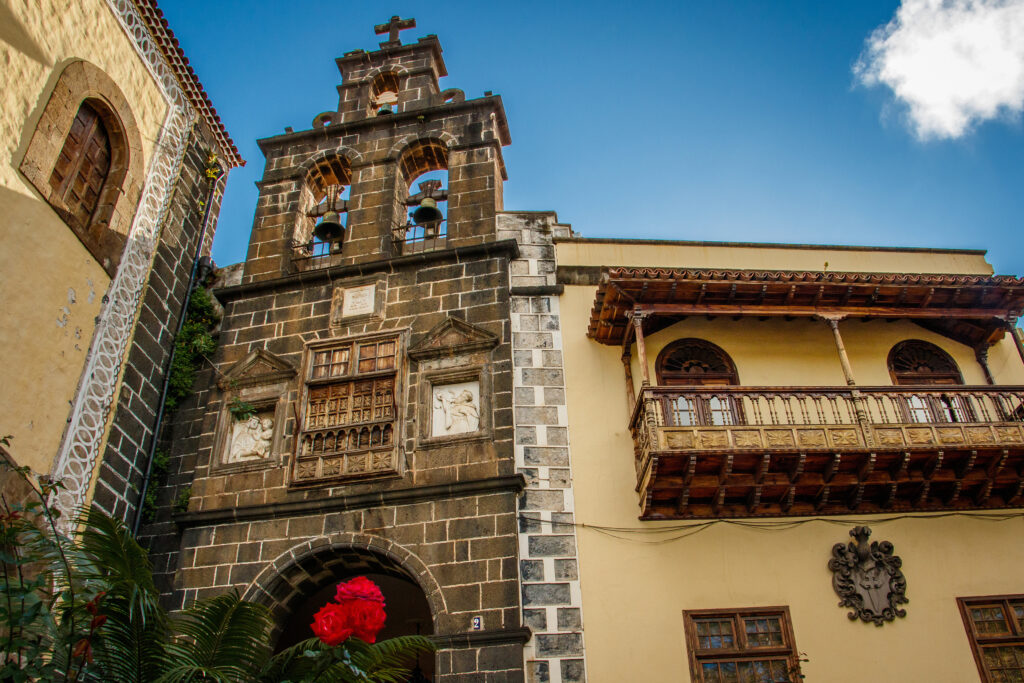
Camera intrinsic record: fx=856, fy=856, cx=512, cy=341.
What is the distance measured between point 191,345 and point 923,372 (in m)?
10.6

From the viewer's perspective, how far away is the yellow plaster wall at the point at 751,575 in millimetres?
9477

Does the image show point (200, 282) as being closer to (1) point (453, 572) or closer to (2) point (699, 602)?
(1) point (453, 572)

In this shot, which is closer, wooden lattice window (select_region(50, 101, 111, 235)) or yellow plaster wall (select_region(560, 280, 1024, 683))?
yellow plaster wall (select_region(560, 280, 1024, 683))

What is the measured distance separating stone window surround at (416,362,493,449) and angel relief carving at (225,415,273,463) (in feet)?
7.25

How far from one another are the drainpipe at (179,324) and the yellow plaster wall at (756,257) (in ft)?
19.1

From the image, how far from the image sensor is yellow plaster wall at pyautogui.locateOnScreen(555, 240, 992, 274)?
12953 millimetres

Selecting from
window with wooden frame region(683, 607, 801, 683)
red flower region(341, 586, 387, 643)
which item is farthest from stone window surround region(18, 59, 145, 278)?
window with wooden frame region(683, 607, 801, 683)

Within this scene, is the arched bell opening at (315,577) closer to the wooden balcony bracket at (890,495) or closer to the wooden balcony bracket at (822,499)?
the wooden balcony bracket at (822,499)

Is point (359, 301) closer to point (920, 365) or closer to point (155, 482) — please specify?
point (155, 482)

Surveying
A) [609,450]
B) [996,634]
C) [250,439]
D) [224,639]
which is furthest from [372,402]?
[996,634]

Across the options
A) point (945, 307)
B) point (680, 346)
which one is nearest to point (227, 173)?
point (680, 346)

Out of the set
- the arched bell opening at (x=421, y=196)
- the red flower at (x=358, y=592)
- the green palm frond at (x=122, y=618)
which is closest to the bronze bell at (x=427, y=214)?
the arched bell opening at (x=421, y=196)

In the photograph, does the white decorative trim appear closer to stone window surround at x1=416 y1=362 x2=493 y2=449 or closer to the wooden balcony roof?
stone window surround at x1=416 y1=362 x2=493 y2=449

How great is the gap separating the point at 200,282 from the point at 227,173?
2.66m
